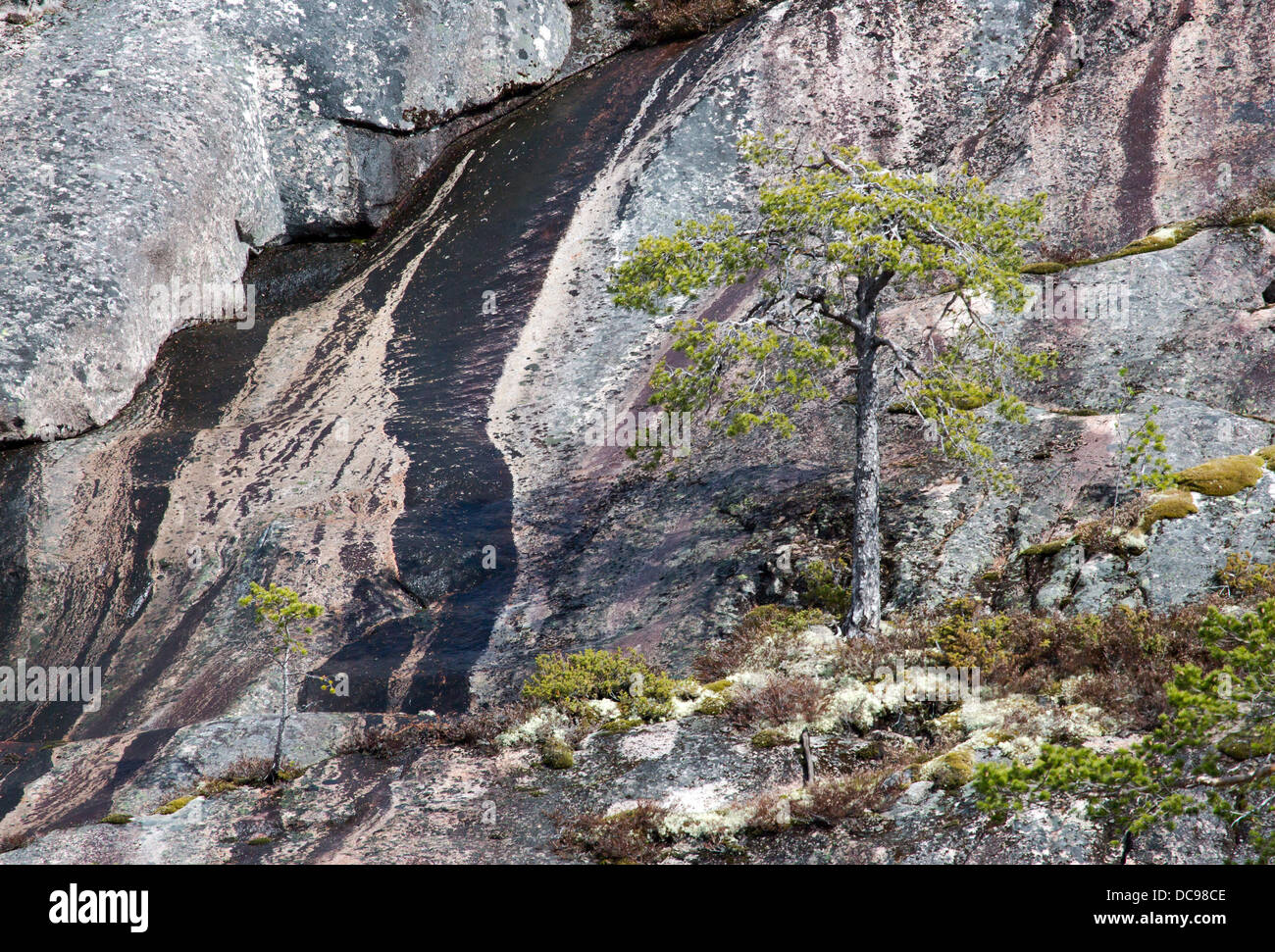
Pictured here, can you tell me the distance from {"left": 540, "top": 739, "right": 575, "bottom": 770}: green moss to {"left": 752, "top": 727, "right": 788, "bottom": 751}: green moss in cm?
319

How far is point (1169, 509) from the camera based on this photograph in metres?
17.5

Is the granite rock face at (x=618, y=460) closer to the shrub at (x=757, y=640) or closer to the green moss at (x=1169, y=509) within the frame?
the green moss at (x=1169, y=509)

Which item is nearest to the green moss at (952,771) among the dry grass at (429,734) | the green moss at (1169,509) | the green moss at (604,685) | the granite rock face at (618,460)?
the granite rock face at (618,460)

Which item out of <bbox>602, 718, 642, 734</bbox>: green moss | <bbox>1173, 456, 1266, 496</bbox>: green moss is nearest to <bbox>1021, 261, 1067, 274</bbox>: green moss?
<bbox>1173, 456, 1266, 496</bbox>: green moss

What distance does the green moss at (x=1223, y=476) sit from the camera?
57.8ft

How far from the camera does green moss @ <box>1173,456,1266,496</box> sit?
17609mm

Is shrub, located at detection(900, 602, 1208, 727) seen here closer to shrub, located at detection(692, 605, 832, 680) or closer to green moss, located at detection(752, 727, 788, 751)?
shrub, located at detection(692, 605, 832, 680)

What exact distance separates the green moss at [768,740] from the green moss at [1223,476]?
8689mm

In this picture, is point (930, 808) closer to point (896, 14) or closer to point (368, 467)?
point (368, 467)

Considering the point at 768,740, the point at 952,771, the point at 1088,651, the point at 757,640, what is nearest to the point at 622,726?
the point at 768,740

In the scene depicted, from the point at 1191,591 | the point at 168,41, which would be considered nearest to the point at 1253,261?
the point at 1191,591

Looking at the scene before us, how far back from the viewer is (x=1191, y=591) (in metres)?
16.5

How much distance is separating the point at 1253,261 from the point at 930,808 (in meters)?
18.7

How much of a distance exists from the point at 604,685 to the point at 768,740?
3.99 meters
